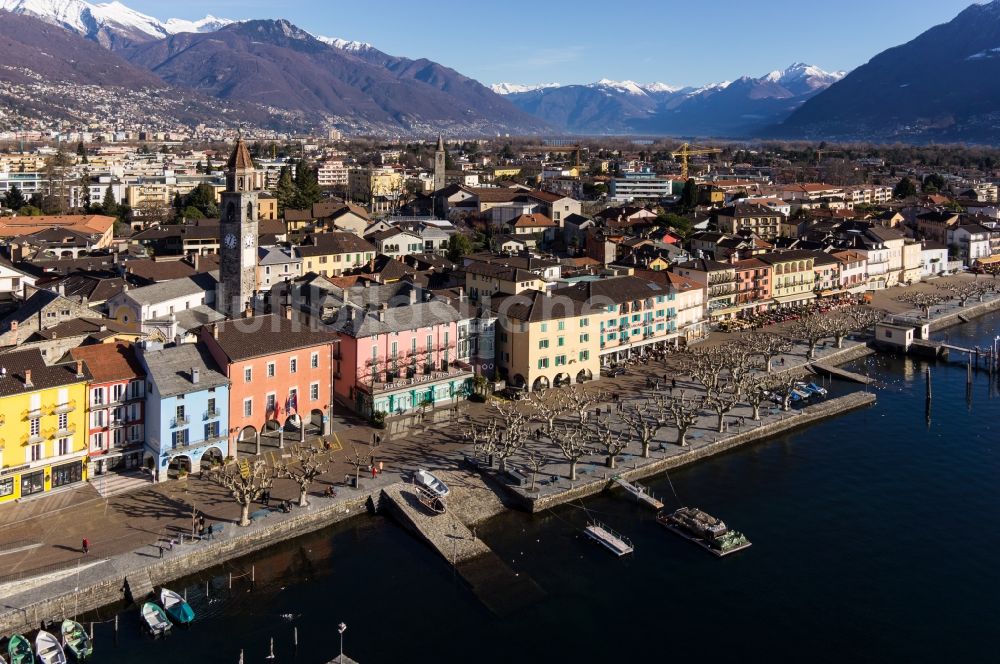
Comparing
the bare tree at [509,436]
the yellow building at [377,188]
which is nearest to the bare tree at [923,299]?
the bare tree at [509,436]

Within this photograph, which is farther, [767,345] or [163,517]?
[767,345]

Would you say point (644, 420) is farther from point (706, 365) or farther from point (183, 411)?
point (183, 411)

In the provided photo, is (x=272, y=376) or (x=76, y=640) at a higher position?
(x=272, y=376)

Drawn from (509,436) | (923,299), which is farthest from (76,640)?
(923,299)

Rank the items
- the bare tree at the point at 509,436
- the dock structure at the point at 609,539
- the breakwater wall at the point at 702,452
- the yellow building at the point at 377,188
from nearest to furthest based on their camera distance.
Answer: the dock structure at the point at 609,539 → the breakwater wall at the point at 702,452 → the bare tree at the point at 509,436 → the yellow building at the point at 377,188

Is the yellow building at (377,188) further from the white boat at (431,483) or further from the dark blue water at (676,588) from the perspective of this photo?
the dark blue water at (676,588)

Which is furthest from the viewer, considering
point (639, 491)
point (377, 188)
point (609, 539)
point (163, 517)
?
point (377, 188)

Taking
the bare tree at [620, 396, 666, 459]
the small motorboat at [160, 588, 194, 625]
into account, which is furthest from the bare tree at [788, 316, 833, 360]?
the small motorboat at [160, 588, 194, 625]

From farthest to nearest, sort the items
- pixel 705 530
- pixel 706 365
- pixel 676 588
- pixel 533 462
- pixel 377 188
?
pixel 377 188 < pixel 706 365 < pixel 533 462 < pixel 705 530 < pixel 676 588
